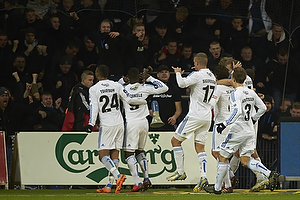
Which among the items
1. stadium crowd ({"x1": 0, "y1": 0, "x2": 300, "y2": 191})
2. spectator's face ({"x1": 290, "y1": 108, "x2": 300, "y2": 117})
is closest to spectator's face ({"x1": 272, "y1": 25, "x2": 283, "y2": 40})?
stadium crowd ({"x1": 0, "y1": 0, "x2": 300, "y2": 191})

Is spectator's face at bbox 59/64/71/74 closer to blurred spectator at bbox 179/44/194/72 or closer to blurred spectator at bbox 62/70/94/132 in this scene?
blurred spectator at bbox 62/70/94/132

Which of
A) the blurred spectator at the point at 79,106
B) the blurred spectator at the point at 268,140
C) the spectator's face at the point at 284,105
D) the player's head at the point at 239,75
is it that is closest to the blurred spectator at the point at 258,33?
the spectator's face at the point at 284,105

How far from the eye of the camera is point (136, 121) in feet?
40.3

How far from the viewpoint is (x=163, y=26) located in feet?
49.3

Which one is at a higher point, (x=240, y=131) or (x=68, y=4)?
(x=68, y=4)

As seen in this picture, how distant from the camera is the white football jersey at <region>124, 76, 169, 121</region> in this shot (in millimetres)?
12148

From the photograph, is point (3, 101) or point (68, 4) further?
point (68, 4)

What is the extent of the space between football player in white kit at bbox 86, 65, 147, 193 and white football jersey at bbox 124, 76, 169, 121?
92 millimetres

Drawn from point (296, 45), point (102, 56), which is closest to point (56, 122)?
point (102, 56)

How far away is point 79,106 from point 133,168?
79.4 inches

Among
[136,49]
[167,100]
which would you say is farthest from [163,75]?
[136,49]

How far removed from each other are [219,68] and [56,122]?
388cm

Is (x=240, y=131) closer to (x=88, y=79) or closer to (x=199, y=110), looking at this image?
(x=199, y=110)

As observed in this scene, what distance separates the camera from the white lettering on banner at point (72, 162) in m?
13.2
